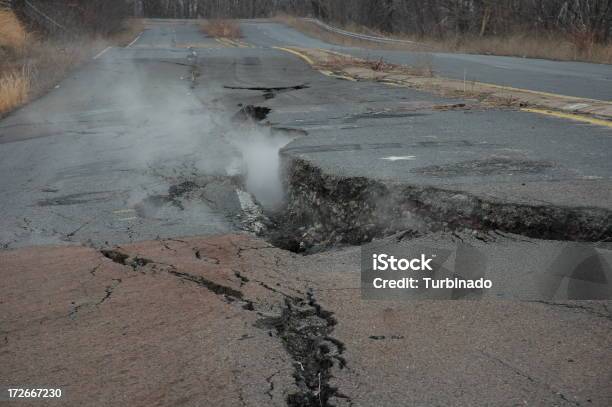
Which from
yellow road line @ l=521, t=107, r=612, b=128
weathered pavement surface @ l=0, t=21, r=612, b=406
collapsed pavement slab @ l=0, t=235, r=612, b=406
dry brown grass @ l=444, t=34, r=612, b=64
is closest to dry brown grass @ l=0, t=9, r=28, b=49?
weathered pavement surface @ l=0, t=21, r=612, b=406

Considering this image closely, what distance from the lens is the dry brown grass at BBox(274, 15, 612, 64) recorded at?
66.4ft

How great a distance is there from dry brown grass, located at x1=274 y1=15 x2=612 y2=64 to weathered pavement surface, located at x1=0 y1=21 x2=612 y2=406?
1303 cm

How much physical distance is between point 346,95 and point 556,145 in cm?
532

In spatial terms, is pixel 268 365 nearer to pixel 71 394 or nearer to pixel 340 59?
pixel 71 394

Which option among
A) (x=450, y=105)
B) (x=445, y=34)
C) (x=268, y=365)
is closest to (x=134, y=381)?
(x=268, y=365)

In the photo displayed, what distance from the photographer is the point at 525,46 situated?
24047 mm

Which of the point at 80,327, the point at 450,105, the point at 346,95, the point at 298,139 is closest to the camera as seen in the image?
the point at 80,327

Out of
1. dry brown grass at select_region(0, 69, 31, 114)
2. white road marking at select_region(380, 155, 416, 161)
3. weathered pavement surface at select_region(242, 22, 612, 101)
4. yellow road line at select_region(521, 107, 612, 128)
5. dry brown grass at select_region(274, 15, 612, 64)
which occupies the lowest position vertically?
dry brown grass at select_region(0, 69, 31, 114)

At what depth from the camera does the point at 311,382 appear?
2.69 metres

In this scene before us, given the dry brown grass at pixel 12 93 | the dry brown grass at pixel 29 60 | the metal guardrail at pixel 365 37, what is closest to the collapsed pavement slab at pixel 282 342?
the dry brown grass at pixel 12 93

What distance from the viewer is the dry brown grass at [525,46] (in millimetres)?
20234

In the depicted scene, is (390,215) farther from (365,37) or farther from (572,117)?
(365,37)

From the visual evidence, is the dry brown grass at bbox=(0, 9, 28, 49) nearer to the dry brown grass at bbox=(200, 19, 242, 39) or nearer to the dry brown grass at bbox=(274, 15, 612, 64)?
Result: the dry brown grass at bbox=(274, 15, 612, 64)

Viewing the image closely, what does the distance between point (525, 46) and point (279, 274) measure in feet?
73.1
